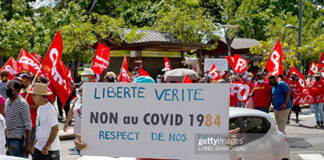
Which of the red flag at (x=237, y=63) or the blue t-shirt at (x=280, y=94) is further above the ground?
the red flag at (x=237, y=63)

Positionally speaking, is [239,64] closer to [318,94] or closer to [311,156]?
[318,94]

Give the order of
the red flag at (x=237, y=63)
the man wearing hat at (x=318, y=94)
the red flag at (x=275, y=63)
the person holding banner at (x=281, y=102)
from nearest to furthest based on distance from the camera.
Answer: the person holding banner at (x=281, y=102), the red flag at (x=275, y=63), the man wearing hat at (x=318, y=94), the red flag at (x=237, y=63)

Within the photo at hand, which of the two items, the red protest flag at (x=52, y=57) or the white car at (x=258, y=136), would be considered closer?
the white car at (x=258, y=136)

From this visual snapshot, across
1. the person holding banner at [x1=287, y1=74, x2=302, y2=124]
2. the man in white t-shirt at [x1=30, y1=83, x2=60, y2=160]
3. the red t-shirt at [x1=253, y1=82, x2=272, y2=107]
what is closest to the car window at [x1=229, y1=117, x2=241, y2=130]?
the man in white t-shirt at [x1=30, y1=83, x2=60, y2=160]

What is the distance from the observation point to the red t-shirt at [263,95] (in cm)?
1110

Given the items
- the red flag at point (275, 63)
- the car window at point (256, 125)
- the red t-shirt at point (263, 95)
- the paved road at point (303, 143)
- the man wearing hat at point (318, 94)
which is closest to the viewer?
the car window at point (256, 125)

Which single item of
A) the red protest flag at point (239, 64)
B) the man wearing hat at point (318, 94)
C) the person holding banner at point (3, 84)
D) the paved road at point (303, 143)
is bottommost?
the paved road at point (303, 143)

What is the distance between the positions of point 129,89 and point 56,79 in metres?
3.97

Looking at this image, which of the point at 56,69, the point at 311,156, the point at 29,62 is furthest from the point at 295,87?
the point at 56,69

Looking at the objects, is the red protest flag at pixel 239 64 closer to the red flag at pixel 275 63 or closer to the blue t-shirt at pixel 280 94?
the red flag at pixel 275 63

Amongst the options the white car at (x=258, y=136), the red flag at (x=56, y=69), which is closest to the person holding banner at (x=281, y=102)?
the white car at (x=258, y=136)

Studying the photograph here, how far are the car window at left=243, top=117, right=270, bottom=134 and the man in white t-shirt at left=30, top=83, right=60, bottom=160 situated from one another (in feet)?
8.57

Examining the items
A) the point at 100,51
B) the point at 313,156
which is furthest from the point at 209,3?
the point at 313,156

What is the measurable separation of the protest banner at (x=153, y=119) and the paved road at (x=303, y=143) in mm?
4913
